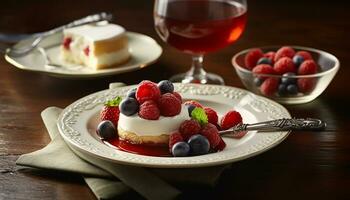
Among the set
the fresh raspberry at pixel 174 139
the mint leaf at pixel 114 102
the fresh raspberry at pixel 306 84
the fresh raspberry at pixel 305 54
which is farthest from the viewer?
the fresh raspberry at pixel 305 54

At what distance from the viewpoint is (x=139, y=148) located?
1456 mm

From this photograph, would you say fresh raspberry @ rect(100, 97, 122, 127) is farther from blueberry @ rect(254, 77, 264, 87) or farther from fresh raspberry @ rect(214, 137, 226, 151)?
blueberry @ rect(254, 77, 264, 87)

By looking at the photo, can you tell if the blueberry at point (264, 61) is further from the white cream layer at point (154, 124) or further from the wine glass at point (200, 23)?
the white cream layer at point (154, 124)

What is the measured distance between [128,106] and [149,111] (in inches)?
1.7

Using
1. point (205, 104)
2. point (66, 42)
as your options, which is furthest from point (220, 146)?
point (66, 42)

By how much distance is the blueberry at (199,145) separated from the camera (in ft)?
4.51

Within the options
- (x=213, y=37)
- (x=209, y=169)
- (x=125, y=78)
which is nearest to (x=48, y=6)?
(x=125, y=78)

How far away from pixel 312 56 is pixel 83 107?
596 mm

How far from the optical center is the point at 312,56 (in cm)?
188

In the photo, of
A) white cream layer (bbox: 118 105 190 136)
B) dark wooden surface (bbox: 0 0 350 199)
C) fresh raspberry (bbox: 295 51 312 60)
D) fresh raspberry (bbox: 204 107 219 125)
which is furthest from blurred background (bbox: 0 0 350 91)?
white cream layer (bbox: 118 105 190 136)

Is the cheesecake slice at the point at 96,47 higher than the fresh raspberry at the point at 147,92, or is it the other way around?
the fresh raspberry at the point at 147,92

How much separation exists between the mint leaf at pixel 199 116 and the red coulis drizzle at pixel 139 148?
0.08 m

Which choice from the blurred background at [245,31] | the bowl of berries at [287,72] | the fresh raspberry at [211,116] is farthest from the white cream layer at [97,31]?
the fresh raspberry at [211,116]

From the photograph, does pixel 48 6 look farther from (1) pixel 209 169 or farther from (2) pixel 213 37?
(1) pixel 209 169
